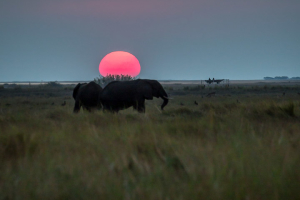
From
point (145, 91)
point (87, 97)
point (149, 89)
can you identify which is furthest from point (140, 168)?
point (87, 97)

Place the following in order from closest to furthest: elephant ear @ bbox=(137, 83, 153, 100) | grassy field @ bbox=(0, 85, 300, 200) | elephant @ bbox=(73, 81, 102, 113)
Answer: grassy field @ bbox=(0, 85, 300, 200) < elephant ear @ bbox=(137, 83, 153, 100) < elephant @ bbox=(73, 81, 102, 113)

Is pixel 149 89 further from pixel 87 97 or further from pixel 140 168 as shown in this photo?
pixel 140 168

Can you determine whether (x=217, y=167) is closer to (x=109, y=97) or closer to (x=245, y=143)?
(x=245, y=143)

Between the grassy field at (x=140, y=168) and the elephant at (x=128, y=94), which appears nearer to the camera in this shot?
the grassy field at (x=140, y=168)

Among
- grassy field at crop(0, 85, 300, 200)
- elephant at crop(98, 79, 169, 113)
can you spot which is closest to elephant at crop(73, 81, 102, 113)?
elephant at crop(98, 79, 169, 113)

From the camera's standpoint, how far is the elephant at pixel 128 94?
1085cm

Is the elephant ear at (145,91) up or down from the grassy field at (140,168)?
up

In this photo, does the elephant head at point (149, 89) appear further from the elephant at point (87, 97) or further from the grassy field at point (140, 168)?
the grassy field at point (140, 168)

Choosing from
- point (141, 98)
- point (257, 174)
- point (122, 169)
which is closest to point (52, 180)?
point (122, 169)

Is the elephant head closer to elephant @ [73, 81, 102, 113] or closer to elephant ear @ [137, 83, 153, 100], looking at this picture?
elephant ear @ [137, 83, 153, 100]

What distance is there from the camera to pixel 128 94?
1096 centimetres

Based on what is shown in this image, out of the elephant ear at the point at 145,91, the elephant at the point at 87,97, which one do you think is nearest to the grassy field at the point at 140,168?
the elephant ear at the point at 145,91

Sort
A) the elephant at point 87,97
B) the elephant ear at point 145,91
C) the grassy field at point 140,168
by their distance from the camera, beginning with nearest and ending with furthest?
the grassy field at point 140,168 < the elephant ear at point 145,91 < the elephant at point 87,97

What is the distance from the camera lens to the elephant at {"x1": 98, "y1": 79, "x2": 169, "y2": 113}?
10.9 metres
